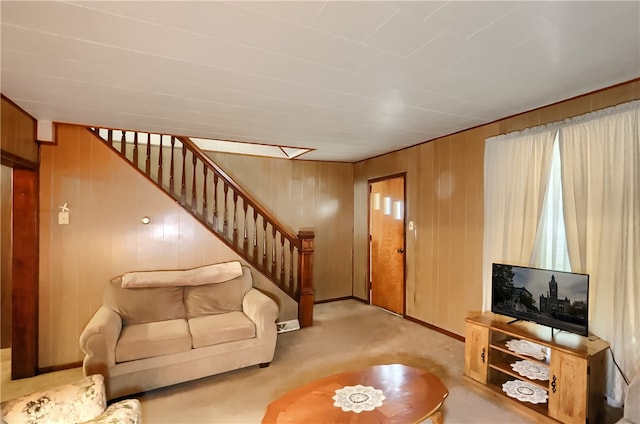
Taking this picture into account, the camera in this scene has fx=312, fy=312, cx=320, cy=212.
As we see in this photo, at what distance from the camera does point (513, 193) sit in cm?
297

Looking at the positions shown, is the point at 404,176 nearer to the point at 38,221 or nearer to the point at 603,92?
the point at 603,92

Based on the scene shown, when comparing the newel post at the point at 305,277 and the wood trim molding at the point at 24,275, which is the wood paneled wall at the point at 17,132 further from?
the newel post at the point at 305,277

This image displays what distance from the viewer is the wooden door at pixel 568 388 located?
6.61 ft

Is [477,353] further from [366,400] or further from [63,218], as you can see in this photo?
[63,218]

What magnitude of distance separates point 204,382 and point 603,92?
407 cm

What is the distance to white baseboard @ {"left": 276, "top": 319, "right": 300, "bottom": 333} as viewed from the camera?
3952 mm

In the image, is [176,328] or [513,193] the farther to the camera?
[513,193]

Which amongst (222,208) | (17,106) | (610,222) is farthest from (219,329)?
(610,222)

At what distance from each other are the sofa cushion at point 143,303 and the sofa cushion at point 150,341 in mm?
113

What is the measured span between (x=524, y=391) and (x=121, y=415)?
2.74 metres

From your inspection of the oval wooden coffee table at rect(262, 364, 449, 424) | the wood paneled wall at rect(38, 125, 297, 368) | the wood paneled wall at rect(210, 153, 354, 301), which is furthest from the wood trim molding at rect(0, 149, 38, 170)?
the oval wooden coffee table at rect(262, 364, 449, 424)

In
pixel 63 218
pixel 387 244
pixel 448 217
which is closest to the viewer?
pixel 63 218

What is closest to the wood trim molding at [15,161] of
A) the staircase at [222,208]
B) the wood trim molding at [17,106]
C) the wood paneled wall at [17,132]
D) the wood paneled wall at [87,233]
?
the wood paneled wall at [17,132]

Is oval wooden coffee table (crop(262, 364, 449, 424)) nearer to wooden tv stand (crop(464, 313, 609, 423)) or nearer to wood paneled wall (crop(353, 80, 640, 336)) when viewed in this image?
wooden tv stand (crop(464, 313, 609, 423))
